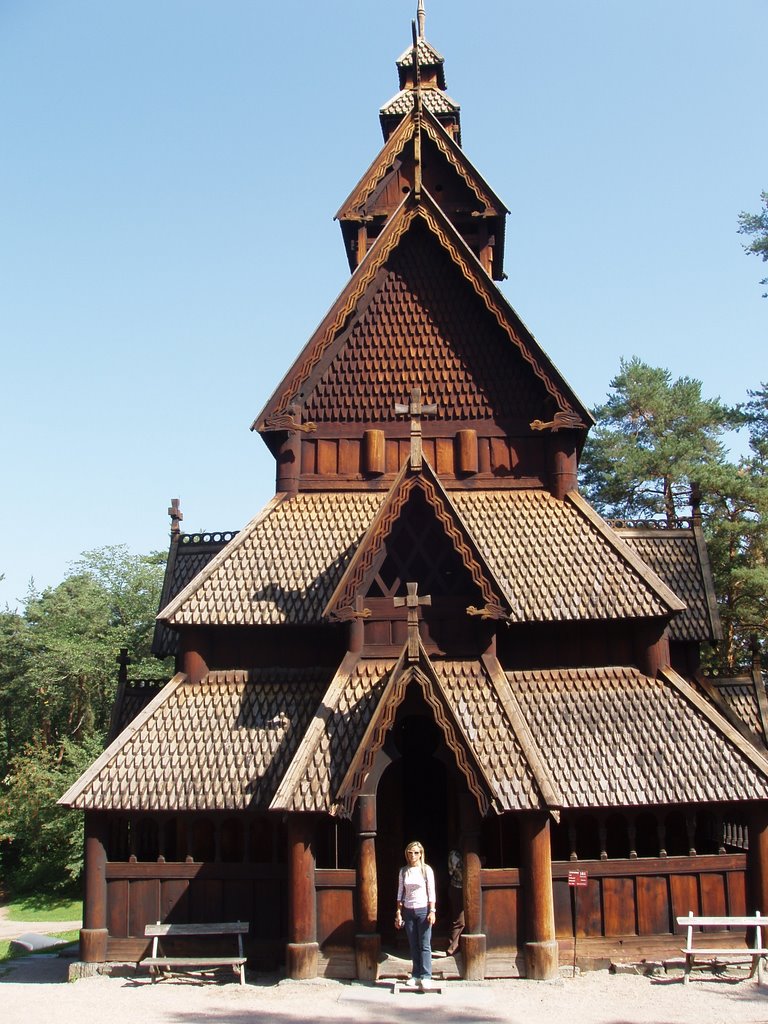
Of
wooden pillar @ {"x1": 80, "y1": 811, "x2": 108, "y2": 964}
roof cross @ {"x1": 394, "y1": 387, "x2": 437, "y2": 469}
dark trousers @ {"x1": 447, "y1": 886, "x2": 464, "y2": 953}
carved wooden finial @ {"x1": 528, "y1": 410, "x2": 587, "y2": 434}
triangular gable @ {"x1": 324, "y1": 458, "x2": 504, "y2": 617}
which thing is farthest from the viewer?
carved wooden finial @ {"x1": 528, "y1": 410, "x2": 587, "y2": 434}

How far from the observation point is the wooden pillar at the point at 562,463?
1469cm

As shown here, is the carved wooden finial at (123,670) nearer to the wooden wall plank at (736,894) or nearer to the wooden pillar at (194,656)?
the wooden pillar at (194,656)

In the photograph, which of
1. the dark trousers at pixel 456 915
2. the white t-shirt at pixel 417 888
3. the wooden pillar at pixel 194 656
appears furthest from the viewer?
the wooden pillar at pixel 194 656

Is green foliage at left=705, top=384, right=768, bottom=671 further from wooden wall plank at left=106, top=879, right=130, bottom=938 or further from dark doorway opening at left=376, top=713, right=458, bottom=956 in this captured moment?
wooden wall plank at left=106, top=879, right=130, bottom=938

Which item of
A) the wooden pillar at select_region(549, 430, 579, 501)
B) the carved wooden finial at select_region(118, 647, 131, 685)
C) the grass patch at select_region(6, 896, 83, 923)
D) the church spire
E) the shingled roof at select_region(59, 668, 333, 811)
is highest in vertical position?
the church spire

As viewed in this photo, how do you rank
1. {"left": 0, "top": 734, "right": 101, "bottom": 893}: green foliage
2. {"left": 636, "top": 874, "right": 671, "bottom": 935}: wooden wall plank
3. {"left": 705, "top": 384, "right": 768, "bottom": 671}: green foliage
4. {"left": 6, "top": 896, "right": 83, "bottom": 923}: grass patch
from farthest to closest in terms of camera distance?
{"left": 0, "top": 734, "right": 101, "bottom": 893}: green foliage, {"left": 6, "top": 896, "right": 83, "bottom": 923}: grass patch, {"left": 705, "top": 384, "right": 768, "bottom": 671}: green foliage, {"left": 636, "top": 874, "right": 671, "bottom": 935}: wooden wall plank

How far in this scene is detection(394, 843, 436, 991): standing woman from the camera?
395 inches

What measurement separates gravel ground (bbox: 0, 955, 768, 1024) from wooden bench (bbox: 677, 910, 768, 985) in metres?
0.26

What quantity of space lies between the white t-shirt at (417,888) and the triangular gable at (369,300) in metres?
7.28

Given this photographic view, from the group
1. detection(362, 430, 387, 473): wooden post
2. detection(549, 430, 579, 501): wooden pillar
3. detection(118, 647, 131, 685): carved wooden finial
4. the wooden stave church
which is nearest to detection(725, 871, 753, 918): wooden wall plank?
the wooden stave church

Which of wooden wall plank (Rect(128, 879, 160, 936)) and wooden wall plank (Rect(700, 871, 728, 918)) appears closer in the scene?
wooden wall plank (Rect(700, 871, 728, 918))

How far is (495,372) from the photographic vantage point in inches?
599

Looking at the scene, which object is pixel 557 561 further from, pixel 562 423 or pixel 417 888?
pixel 417 888

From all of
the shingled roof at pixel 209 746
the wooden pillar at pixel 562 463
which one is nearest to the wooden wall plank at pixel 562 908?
the shingled roof at pixel 209 746
